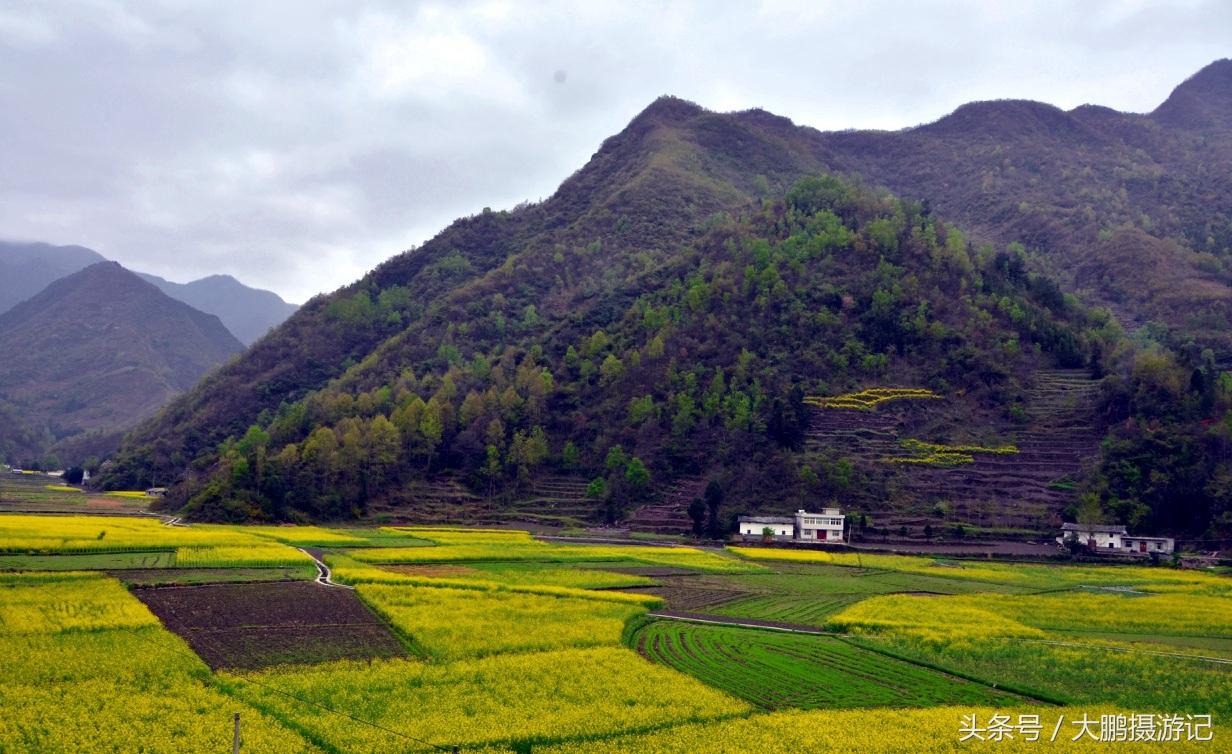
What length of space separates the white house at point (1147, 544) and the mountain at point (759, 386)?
3.37m

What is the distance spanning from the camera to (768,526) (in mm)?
80875

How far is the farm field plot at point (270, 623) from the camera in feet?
93.4

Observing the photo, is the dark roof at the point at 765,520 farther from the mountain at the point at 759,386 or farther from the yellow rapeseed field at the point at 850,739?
the yellow rapeseed field at the point at 850,739

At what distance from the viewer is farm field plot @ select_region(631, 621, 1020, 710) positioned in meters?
26.2

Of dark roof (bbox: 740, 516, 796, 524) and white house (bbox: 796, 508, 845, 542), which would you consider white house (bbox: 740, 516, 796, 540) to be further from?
white house (bbox: 796, 508, 845, 542)

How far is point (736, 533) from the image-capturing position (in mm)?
82438

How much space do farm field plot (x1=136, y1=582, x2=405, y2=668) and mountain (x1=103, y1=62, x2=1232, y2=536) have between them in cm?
4798

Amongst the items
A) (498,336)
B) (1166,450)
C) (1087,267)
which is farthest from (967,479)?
(1087,267)

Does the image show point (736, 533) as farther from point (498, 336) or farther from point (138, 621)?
point (498, 336)

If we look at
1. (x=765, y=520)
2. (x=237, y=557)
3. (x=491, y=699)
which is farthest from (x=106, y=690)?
(x=765, y=520)

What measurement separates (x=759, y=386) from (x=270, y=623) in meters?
79.3

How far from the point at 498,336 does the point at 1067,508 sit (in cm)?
9590

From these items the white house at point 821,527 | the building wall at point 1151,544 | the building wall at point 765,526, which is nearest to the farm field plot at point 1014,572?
the white house at point 821,527

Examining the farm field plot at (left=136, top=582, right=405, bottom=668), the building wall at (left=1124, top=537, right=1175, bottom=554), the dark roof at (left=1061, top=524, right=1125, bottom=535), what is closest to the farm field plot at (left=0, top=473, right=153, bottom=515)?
the farm field plot at (left=136, top=582, right=405, bottom=668)
